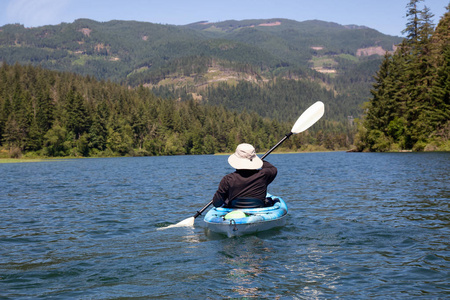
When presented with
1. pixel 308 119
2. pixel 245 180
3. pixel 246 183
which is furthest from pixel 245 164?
pixel 308 119

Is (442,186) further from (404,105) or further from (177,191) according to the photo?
(404,105)

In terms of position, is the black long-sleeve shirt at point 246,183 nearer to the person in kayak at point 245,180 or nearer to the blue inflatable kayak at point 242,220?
the person in kayak at point 245,180

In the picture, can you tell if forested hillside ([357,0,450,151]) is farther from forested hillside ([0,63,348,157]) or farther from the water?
forested hillside ([0,63,348,157])

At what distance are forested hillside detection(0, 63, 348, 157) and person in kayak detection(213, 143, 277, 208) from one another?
96809 mm

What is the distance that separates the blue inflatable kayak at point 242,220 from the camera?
1138 centimetres

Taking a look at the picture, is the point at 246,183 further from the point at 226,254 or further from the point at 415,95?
the point at 415,95

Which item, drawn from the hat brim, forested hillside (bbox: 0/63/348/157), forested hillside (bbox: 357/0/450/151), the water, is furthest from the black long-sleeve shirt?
forested hillside (bbox: 0/63/348/157)

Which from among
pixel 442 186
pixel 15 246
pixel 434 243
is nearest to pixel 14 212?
pixel 15 246

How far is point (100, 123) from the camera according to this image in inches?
4648

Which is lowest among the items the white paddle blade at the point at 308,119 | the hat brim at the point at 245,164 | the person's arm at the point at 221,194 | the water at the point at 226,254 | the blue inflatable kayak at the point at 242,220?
the water at the point at 226,254

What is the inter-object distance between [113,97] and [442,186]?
13468 cm

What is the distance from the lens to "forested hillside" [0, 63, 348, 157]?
107m

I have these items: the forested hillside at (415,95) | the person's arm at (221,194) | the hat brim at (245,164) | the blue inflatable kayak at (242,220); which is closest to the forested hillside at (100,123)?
the forested hillside at (415,95)

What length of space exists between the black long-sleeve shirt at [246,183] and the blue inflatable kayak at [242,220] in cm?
39
